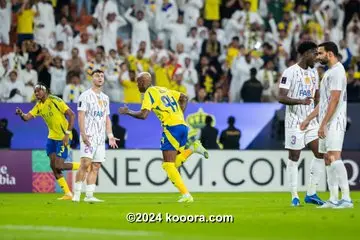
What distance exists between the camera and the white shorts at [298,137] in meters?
17.1

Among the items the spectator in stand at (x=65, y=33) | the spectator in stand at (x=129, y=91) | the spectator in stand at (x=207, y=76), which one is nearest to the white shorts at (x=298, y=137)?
the spectator in stand at (x=129, y=91)

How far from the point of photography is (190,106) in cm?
2689

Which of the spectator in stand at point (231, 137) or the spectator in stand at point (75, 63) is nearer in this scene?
the spectator in stand at point (231, 137)

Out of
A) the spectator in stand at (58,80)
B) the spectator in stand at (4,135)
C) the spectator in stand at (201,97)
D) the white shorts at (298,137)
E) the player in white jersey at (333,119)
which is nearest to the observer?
the player in white jersey at (333,119)

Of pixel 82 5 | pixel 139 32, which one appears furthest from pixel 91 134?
pixel 82 5

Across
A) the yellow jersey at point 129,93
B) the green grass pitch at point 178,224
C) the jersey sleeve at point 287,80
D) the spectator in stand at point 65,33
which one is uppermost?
the spectator in stand at point 65,33

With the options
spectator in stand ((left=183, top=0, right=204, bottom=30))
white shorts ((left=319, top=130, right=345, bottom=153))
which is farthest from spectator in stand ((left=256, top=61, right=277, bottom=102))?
white shorts ((left=319, top=130, right=345, bottom=153))

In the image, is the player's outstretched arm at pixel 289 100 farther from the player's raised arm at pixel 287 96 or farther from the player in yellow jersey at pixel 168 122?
the player in yellow jersey at pixel 168 122

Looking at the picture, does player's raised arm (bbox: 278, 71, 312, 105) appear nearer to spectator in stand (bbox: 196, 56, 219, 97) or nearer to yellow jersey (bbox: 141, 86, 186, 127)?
yellow jersey (bbox: 141, 86, 186, 127)

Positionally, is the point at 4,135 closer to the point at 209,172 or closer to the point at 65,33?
the point at 65,33

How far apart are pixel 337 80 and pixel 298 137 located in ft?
7.46

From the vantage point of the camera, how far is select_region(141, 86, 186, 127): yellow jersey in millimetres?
17891

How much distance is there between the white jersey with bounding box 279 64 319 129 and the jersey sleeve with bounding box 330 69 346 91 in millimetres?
1865

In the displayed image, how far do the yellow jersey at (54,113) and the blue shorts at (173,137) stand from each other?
334cm
